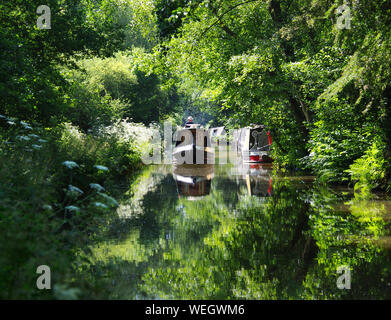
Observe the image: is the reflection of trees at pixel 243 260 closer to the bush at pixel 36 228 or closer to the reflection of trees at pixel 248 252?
the reflection of trees at pixel 248 252

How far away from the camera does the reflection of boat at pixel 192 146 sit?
23906 mm

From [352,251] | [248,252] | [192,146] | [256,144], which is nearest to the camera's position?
[352,251]

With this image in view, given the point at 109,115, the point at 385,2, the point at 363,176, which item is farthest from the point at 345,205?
the point at 109,115

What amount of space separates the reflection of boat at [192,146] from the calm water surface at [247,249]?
11.8m

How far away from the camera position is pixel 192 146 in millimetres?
24109

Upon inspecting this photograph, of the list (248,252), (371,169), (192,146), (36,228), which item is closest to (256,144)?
(192,146)

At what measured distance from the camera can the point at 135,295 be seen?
188 inches

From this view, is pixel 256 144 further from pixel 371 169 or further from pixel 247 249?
pixel 247 249

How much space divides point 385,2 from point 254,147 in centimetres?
1920

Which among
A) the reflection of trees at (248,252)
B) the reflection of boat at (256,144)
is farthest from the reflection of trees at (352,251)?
the reflection of boat at (256,144)

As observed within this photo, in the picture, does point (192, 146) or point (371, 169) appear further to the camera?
point (192, 146)

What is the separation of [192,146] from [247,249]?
57.4ft

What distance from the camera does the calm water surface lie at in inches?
196
